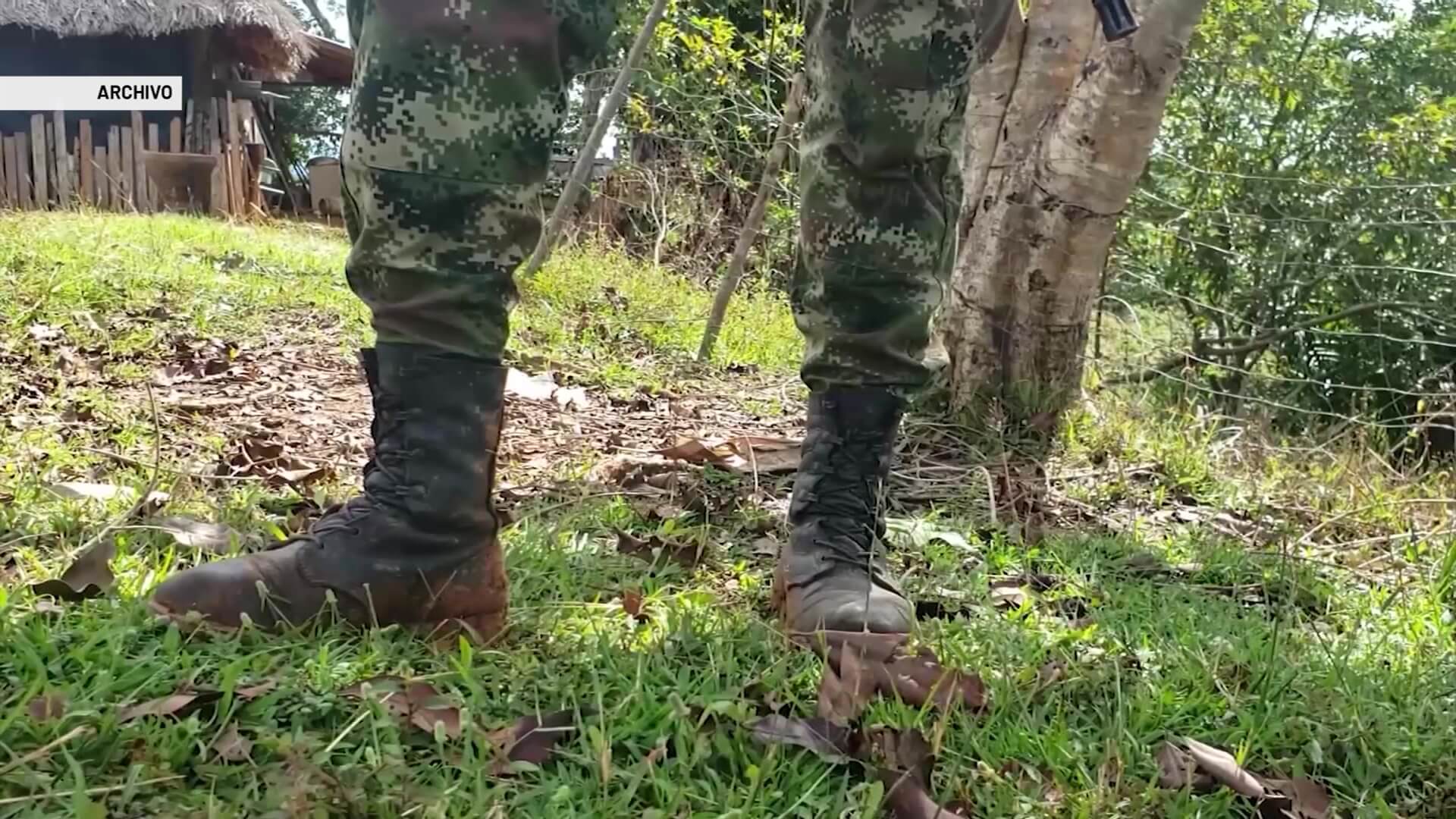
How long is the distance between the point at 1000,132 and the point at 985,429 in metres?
0.72

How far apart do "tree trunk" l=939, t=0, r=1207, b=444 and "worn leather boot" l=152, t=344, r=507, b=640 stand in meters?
1.63

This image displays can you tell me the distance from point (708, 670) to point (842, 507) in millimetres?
357

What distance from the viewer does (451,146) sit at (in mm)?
1154

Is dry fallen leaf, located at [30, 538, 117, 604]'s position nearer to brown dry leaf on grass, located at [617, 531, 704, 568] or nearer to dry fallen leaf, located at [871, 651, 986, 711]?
brown dry leaf on grass, located at [617, 531, 704, 568]

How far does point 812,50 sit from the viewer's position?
1496 mm

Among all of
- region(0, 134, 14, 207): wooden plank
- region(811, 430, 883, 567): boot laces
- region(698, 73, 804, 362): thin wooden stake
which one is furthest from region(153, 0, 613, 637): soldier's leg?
region(0, 134, 14, 207): wooden plank

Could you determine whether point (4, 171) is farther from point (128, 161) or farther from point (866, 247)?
point (866, 247)

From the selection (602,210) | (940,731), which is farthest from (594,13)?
(602,210)

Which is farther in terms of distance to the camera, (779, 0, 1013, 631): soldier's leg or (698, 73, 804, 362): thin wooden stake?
(698, 73, 804, 362): thin wooden stake

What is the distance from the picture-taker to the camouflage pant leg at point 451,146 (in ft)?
3.73

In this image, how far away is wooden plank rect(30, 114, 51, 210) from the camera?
396 inches

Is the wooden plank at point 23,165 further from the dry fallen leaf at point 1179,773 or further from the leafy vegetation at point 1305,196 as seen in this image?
the dry fallen leaf at point 1179,773

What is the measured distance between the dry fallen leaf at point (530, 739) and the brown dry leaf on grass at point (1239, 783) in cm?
59

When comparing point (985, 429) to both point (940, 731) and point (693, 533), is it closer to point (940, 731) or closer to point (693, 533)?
point (693, 533)
